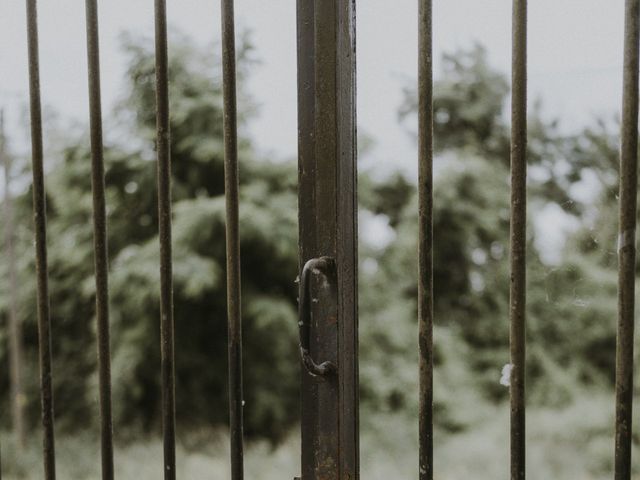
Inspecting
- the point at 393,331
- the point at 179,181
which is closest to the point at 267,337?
the point at 393,331

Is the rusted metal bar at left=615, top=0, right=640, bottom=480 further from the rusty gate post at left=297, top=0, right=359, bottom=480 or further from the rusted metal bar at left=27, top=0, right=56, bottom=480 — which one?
the rusted metal bar at left=27, top=0, right=56, bottom=480

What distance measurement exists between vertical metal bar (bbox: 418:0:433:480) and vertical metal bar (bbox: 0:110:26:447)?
3.26 meters

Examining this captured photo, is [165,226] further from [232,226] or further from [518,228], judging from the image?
[518,228]

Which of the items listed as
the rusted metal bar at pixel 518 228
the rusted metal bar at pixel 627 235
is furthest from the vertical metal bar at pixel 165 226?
the rusted metal bar at pixel 627 235

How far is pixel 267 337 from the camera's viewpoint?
408 cm

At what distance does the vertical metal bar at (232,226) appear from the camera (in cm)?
103

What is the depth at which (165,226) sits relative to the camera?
1.07m

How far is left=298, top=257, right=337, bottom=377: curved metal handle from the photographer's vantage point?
0.98 metres

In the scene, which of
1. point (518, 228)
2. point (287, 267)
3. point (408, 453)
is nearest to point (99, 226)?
point (518, 228)

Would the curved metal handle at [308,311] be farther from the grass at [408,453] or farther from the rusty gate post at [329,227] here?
the grass at [408,453]

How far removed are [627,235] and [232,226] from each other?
1.82 ft

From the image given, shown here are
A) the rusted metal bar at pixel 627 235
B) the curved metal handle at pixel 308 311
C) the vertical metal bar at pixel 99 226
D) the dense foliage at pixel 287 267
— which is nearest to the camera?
the rusted metal bar at pixel 627 235

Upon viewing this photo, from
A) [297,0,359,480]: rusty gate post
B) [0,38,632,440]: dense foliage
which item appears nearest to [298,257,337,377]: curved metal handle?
[297,0,359,480]: rusty gate post

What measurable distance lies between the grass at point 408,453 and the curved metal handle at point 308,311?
9.86 feet
